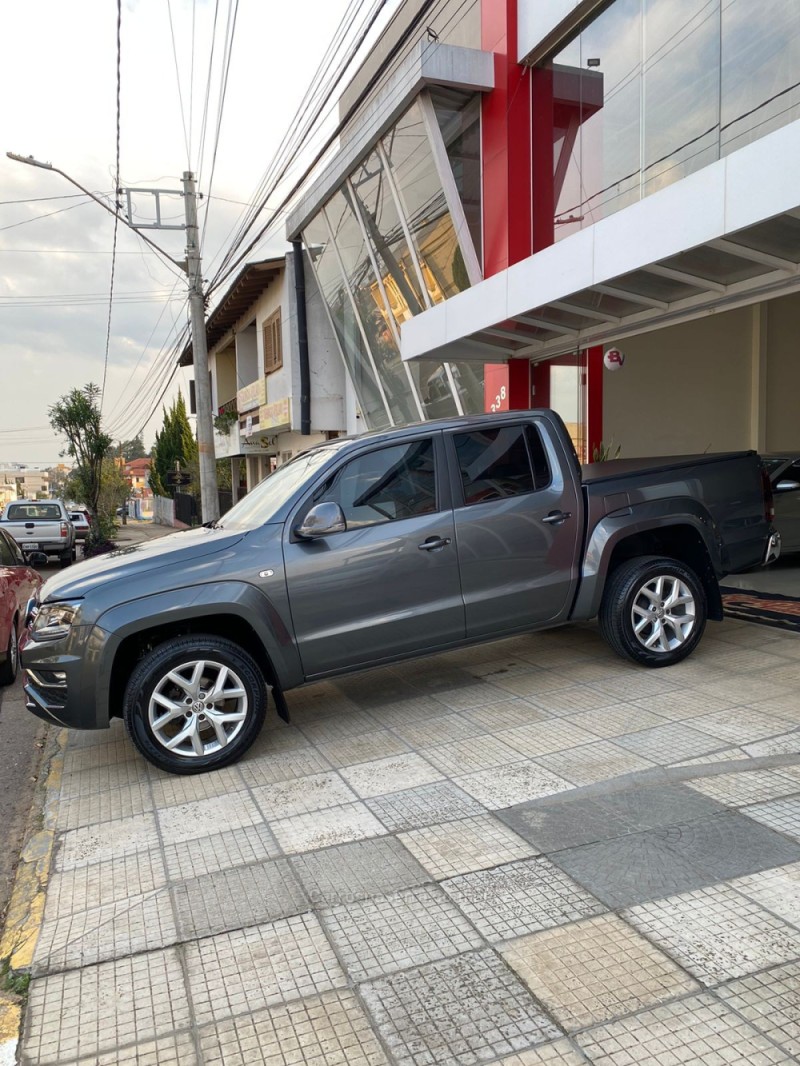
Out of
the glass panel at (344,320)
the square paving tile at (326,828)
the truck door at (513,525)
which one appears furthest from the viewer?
the glass panel at (344,320)

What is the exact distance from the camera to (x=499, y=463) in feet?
18.3

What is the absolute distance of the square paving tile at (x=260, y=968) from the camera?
269 centimetres

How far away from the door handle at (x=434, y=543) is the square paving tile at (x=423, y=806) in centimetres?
149

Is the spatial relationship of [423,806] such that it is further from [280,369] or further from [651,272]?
[280,369]

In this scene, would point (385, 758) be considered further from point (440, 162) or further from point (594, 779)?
point (440, 162)

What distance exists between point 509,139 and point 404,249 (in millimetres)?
3338

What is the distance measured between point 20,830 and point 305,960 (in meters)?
2.36

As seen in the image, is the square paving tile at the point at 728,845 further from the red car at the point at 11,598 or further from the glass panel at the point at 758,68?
the glass panel at the point at 758,68

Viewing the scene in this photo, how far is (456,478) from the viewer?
5418 mm

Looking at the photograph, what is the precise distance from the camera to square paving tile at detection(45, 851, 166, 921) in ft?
11.2

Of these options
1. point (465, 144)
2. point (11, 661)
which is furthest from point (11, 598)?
point (465, 144)

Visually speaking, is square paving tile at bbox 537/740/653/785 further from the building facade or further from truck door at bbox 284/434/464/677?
the building facade

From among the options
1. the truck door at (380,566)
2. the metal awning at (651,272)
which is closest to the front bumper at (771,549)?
the metal awning at (651,272)

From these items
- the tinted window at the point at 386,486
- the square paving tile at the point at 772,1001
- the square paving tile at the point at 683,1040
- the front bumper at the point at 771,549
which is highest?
the tinted window at the point at 386,486
